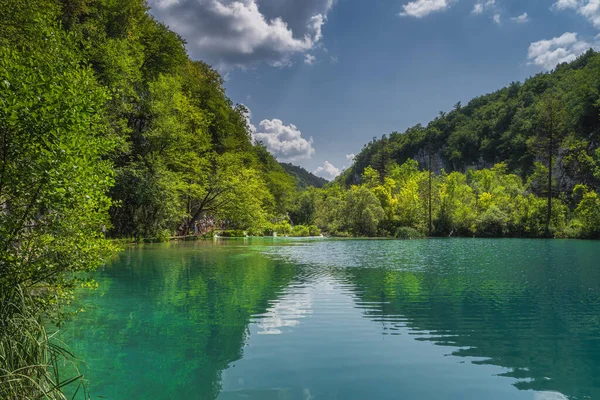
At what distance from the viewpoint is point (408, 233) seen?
160 ft

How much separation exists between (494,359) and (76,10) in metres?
27.4

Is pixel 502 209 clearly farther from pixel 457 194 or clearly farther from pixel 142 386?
pixel 142 386

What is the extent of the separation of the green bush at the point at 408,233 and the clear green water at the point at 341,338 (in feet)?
118

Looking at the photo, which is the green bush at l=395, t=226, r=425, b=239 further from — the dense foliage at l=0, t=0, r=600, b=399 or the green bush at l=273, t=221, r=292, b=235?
the green bush at l=273, t=221, r=292, b=235

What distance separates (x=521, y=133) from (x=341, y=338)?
107238 millimetres

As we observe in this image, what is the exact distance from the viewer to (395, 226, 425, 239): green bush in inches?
1919

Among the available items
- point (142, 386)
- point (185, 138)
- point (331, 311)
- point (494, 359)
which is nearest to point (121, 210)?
point (185, 138)

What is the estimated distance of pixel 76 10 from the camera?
885 inches

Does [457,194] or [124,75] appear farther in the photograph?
[457,194]

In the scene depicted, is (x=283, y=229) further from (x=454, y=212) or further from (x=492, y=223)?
(x=492, y=223)

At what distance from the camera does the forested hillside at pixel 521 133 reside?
1943 inches

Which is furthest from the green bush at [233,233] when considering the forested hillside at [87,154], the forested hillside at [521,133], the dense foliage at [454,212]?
the forested hillside at [521,133]

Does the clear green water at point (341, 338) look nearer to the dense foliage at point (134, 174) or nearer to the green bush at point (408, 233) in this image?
the dense foliage at point (134, 174)

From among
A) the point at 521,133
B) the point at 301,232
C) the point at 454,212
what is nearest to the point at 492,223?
the point at 454,212
